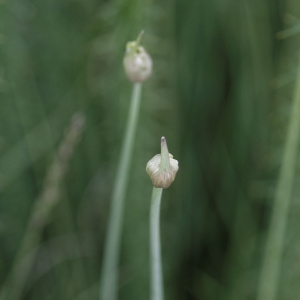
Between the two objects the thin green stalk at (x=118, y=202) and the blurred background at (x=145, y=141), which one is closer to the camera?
the thin green stalk at (x=118, y=202)

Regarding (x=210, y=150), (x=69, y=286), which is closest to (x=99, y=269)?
(x=69, y=286)

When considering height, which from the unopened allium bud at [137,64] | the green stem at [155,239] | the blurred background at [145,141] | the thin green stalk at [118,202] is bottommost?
the green stem at [155,239]

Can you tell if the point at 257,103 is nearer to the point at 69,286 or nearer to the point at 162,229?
the point at 162,229

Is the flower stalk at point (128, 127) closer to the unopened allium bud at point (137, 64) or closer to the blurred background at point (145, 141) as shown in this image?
the unopened allium bud at point (137, 64)

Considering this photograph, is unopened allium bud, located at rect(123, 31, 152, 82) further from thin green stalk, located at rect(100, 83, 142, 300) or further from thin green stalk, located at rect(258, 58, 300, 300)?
thin green stalk, located at rect(258, 58, 300, 300)

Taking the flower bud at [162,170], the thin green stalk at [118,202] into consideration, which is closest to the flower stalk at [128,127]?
the thin green stalk at [118,202]

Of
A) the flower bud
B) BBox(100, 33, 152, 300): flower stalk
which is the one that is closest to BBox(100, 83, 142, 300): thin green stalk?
BBox(100, 33, 152, 300): flower stalk
